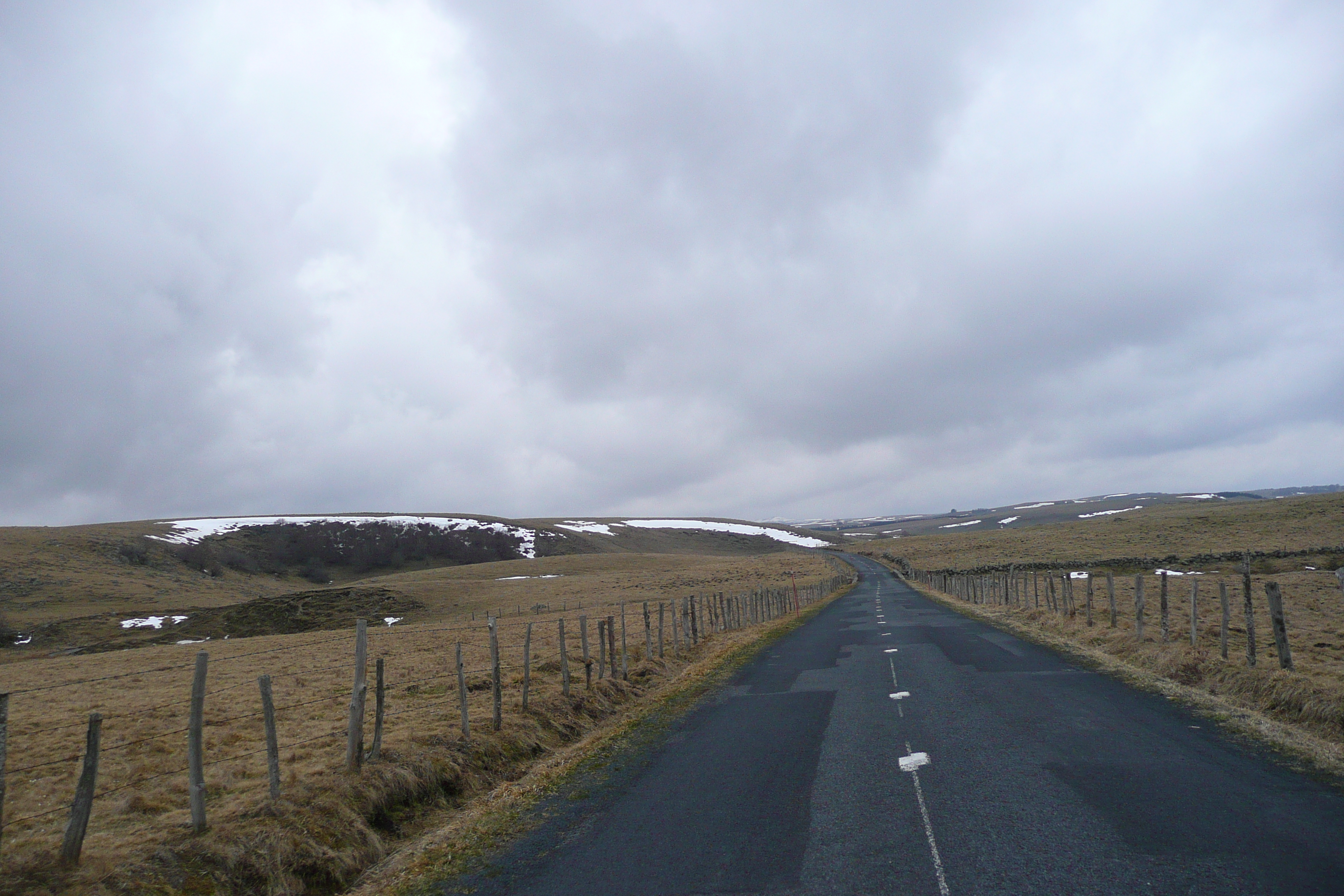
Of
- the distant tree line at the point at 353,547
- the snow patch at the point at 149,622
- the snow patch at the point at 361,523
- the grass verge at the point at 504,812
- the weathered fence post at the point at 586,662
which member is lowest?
the snow patch at the point at 149,622

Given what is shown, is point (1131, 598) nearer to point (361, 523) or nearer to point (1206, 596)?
point (1206, 596)

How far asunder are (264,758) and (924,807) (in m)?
11.2

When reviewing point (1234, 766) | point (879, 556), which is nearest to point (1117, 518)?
point (879, 556)

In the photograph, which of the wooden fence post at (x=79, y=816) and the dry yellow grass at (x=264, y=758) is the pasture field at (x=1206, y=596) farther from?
the wooden fence post at (x=79, y=816)

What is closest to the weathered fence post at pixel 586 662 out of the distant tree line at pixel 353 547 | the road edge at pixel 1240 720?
the road edge at pixel 1240 720

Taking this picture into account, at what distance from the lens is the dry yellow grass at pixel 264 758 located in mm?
7980

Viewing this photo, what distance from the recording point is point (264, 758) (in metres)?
13.1

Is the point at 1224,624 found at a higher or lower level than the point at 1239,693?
higher

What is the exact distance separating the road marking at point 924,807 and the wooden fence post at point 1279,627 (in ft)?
26.7

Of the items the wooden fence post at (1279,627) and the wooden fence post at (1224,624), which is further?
the wooden fence post at (1224,624)

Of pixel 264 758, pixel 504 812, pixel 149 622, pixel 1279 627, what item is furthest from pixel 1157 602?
pixel 149 622

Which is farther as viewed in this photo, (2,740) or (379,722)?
(379,722)

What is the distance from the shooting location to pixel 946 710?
1374 centimetres

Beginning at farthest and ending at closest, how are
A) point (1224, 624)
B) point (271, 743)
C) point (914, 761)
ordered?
point (1224, 624), point (914, 761), point (271, 743)
